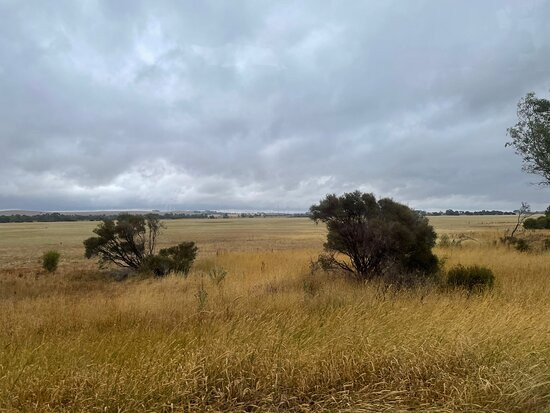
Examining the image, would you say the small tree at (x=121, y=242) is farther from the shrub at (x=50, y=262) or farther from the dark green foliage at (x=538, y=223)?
the dark green foliage at (x=538, y=223)

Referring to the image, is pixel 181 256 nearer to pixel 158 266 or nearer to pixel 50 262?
pixel 158 266

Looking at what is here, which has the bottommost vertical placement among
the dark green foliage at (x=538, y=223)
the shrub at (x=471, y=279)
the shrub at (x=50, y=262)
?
the shrub at (x=50, y=262)

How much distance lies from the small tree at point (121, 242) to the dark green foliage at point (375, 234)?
40.9 feet

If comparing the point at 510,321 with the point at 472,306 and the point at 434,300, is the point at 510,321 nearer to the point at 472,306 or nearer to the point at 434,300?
the point at 472,306

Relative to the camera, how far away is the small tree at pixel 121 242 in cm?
2259

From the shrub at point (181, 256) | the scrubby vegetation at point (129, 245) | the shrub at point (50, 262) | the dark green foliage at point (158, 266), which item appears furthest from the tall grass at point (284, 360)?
the shrub at point (50, 262)

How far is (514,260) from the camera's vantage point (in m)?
16.6

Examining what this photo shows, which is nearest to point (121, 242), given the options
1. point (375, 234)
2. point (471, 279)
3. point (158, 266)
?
point (158, 266)

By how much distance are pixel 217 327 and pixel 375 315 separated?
100 inches

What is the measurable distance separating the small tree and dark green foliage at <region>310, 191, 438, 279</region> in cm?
1247

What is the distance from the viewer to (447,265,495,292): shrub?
10.3 m

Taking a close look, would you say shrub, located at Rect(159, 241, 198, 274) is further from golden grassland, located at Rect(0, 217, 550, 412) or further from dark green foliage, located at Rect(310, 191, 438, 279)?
golden grassland, located at Rect(0, 217, 550, 412)

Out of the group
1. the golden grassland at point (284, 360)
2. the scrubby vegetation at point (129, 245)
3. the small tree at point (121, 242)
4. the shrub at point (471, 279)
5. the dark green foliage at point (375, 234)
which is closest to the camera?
the golden grassland at point (284, 360)

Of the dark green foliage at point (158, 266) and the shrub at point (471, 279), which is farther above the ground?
the shrub at point (471, 279)
